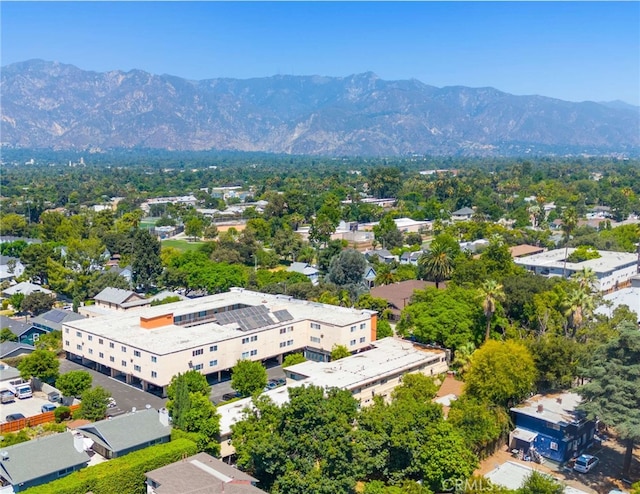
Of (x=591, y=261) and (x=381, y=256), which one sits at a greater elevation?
(x=591, y=261)

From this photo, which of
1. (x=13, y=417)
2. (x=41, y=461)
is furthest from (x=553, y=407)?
(x=13, y=417)

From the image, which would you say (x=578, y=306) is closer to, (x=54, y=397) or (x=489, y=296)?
(x=489, y=296)

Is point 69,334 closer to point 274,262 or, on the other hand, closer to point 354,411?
point 354,411

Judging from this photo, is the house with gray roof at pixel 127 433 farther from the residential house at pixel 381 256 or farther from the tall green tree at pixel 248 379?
the residential house at pixel 381 256

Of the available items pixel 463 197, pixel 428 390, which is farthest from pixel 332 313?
pixel 463 197

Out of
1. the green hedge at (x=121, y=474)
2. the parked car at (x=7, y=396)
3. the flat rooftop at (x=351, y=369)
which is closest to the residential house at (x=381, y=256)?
the flat rooftop at (x=351, y=369)

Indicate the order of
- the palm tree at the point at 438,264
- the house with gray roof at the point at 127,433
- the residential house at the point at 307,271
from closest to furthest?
the house with gray roof at the point at 127,433
the palm tree at the point at 438,264
the residential house at the point at 307,271

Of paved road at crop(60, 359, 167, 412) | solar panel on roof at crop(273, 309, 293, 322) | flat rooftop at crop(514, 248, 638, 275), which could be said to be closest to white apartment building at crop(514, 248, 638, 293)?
flat rooftop at crop(514, 248, 638, 275)
